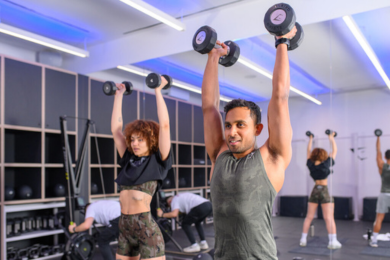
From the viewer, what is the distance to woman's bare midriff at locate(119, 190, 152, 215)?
2654 millimetres

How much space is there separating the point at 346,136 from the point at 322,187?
482 millimetres

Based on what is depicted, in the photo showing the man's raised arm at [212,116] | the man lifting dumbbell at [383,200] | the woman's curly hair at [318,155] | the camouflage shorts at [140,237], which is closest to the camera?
the man's raised arm at [212,116]

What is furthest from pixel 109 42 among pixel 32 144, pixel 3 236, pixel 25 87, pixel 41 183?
pixel 3 236

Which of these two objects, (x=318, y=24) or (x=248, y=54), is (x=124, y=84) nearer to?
(x=248, y=54)

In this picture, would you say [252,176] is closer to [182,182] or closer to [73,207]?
[182,182]

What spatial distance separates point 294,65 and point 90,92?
3134 mm

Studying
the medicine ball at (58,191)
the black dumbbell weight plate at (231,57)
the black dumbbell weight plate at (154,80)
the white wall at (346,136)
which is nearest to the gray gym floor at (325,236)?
the white wall at (346,136)

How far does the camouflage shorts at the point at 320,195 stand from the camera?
10.6 ft

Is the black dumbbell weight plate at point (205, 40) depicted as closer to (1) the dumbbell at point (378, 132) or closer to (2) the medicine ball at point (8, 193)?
(1) the dumbbell at point (378, 132)

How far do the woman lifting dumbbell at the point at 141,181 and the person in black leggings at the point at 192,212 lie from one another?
1.69 meters

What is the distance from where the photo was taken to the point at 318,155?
3.35 m

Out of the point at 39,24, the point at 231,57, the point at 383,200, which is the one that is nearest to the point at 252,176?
the point at 231,57

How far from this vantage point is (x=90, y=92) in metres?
5.46

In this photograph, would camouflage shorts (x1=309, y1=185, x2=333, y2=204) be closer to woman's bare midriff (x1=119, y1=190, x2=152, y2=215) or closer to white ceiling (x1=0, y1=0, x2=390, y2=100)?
white ceiling (x1=0, y1=0, x2=390, y2=100)
